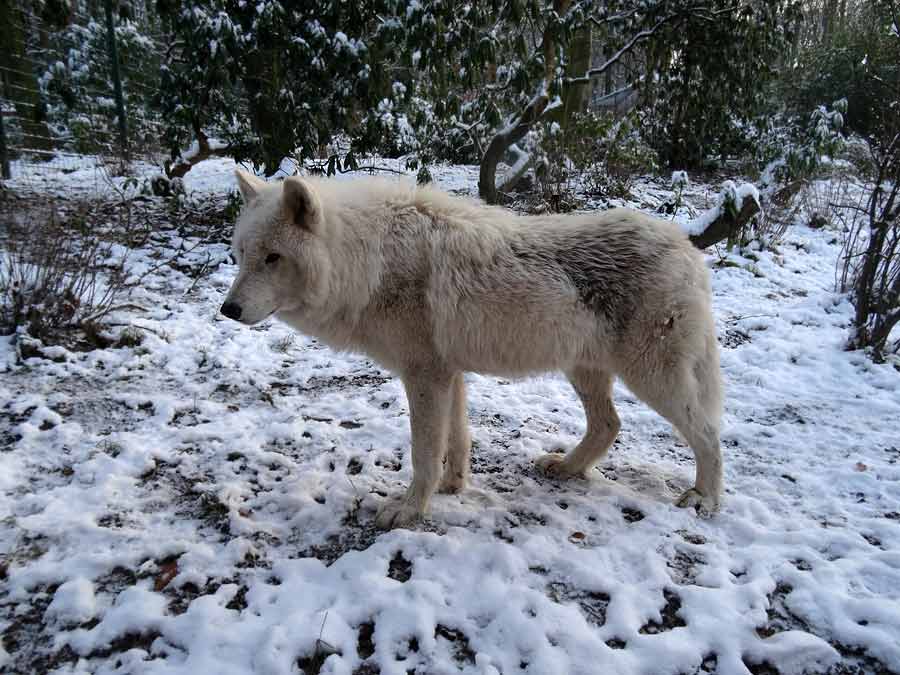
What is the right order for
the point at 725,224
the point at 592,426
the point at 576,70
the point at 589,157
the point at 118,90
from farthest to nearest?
the point at 576,70, the point at 589,157, the point at 118,90, the point at 725,224, the point at 592,426

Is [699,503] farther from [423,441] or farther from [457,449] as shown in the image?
[423,441]

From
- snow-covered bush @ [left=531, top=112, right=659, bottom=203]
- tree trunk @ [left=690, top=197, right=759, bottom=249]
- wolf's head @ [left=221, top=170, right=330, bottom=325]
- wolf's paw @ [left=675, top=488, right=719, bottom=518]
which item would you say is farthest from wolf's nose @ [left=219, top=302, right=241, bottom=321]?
snow-covered bush @ [left=531, top=112, right=659, bottom=203]

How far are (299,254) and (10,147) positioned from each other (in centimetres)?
846

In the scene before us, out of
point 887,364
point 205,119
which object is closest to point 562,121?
point 205,119

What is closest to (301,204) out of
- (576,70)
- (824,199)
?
(576,70)

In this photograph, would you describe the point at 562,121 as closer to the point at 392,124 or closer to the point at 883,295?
the point at 392,124

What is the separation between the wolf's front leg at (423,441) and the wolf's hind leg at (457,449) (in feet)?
0.85

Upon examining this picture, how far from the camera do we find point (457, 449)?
3.18 metres

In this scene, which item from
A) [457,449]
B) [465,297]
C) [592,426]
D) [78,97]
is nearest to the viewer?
[465,297]

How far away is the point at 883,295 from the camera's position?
4.79m

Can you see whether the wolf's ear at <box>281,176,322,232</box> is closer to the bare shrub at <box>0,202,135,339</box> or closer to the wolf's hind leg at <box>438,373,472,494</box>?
the wolf's hind leg at <box>438,373,472,494</box>

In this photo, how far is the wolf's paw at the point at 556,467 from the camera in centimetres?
338

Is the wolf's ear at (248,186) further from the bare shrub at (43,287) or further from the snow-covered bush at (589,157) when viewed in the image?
the snow-covered bush at (589,157)

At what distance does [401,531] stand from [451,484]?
55 cm
